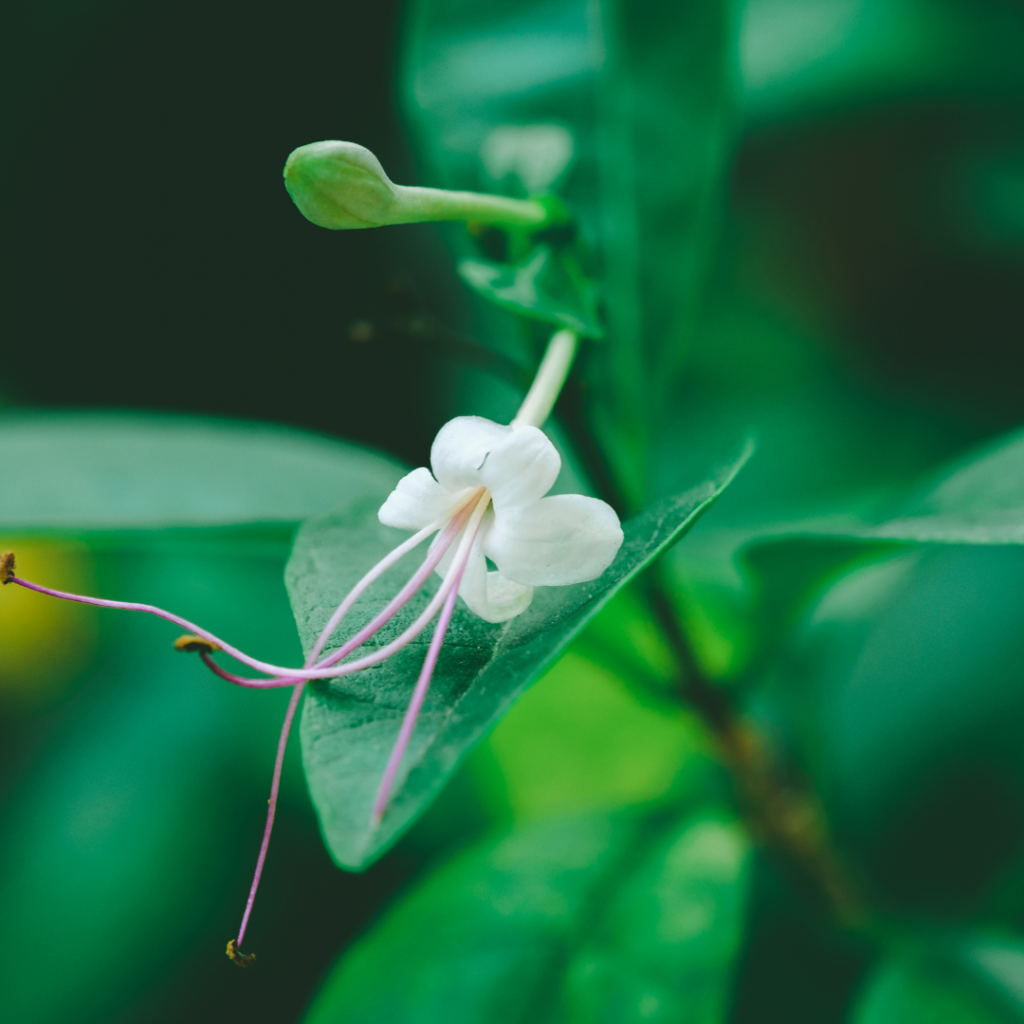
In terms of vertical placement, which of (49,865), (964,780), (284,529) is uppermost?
(284,529)

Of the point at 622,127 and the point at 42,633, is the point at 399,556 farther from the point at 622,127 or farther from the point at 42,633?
the point at 42,633

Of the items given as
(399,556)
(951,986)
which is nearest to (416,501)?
(399,556)

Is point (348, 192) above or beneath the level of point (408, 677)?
above

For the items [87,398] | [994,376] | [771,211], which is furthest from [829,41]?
[87,398]

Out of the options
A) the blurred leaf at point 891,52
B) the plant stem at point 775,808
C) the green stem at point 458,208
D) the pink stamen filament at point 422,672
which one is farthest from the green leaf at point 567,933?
the blurred leaf at point 891,52

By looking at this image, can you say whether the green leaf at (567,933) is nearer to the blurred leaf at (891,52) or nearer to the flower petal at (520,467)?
the flower petal at (520,467)

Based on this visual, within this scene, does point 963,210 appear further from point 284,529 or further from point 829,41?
point 284,529
